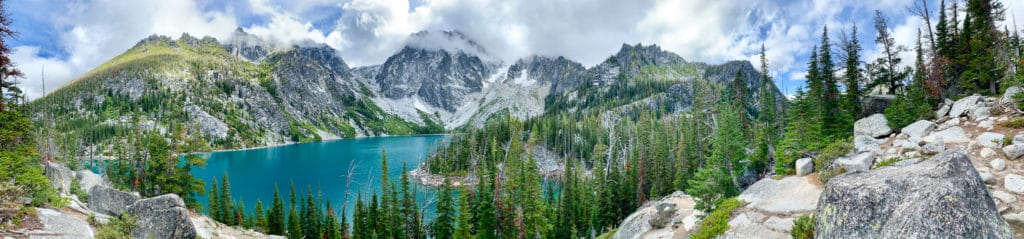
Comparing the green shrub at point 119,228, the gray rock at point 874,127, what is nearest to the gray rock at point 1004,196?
the gray rock at point 874,127

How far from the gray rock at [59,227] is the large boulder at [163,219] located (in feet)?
6.73

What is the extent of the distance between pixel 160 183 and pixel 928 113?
184ft

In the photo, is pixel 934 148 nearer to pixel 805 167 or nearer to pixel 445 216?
pixel 805 167

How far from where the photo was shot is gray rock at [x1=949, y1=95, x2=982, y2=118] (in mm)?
16297

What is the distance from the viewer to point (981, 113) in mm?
15320

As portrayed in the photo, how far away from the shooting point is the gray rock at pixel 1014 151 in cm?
1003

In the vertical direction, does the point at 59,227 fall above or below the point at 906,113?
below

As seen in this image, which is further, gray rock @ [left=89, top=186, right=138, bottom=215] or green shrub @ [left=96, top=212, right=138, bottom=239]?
gray rock @ [left=89, top=186, right=138, bottom=215]

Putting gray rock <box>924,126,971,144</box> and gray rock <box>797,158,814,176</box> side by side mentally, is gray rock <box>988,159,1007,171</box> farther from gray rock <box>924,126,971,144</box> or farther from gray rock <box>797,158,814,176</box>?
gray rock <box>797,158,814,176</box>

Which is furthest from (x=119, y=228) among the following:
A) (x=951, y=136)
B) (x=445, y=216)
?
(x=951, y=136)

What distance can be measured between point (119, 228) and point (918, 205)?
91.1 ft

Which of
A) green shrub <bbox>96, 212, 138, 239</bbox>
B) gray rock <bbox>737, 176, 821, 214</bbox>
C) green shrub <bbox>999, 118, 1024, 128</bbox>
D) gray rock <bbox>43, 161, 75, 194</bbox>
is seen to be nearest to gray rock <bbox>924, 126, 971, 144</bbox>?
green shrub <bbox>999, 118, 1024, 128</bbox>

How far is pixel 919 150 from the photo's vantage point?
1262 cm

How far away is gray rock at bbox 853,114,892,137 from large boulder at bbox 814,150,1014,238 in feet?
48.4
